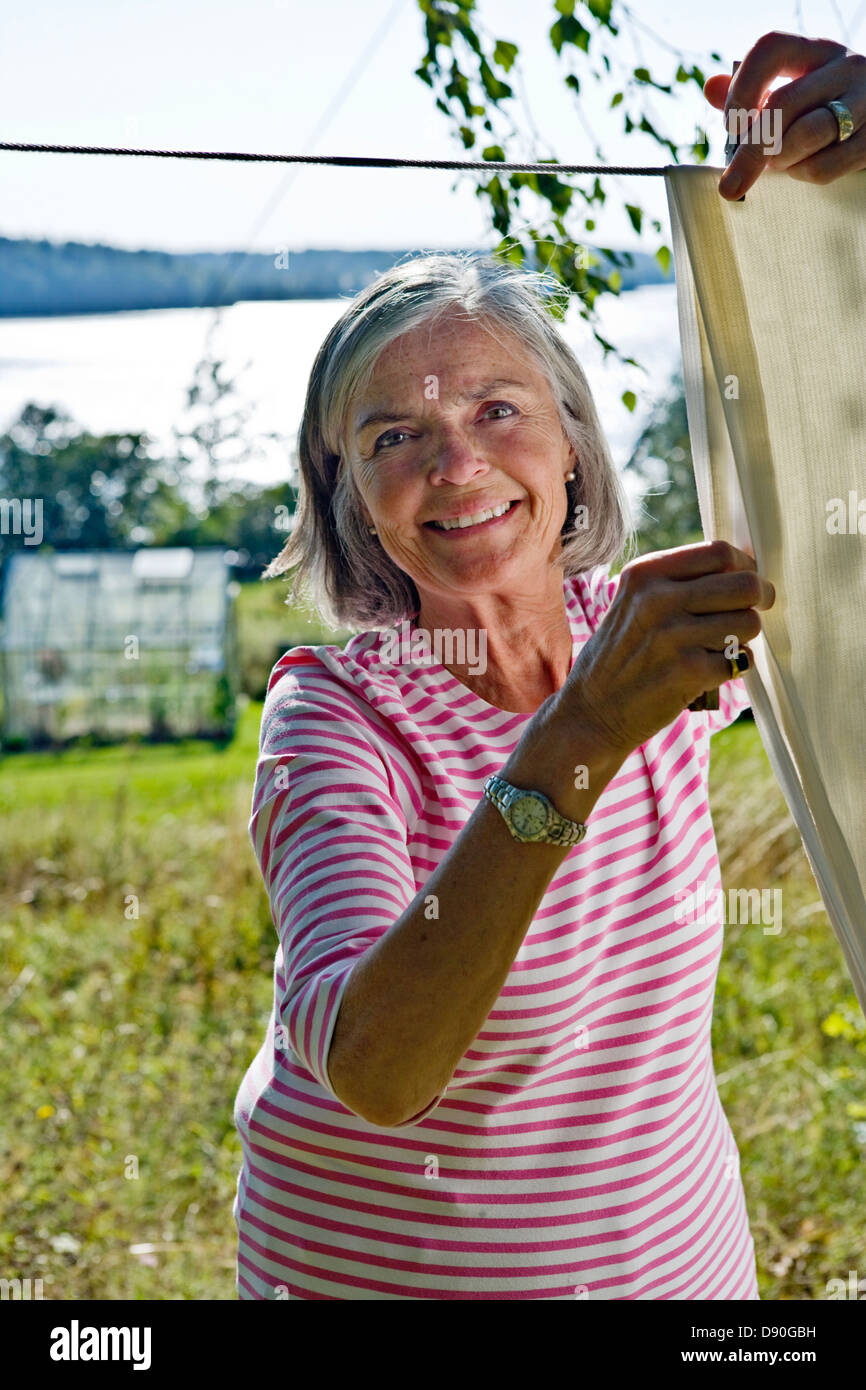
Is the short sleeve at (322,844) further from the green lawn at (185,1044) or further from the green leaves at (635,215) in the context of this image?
the green lawn at (185,1044)

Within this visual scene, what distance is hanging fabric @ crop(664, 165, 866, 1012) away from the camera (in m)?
1.20

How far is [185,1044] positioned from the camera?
12.4ft

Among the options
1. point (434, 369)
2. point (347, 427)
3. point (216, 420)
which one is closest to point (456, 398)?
point (434, 369)

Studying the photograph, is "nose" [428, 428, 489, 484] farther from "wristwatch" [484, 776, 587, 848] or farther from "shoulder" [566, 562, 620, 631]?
"wristwatch" [484, 776, 587, 848]

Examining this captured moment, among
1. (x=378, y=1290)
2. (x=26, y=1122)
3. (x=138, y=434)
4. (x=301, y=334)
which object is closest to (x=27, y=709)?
(x=138, y=434)

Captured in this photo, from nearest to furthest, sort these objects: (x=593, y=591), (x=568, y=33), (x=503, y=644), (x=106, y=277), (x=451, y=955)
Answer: (x=451, y=955)
(x=503, y=644)
(x=593, y=591)
(x=568, y=33)
(x=106, y=277)

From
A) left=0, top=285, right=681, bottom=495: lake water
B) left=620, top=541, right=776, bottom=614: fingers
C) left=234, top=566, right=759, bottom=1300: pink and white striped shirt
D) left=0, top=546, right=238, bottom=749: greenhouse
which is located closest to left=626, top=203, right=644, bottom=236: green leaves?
left=234, top=566, right=759, bottom=1300: pink and white striped shirt

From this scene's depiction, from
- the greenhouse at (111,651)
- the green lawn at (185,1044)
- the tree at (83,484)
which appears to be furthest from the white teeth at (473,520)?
the greenhouse at (111,651)

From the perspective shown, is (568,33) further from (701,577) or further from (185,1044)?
(185,1044)

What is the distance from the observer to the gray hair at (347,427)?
134 centimetres

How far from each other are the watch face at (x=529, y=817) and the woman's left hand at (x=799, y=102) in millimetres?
623

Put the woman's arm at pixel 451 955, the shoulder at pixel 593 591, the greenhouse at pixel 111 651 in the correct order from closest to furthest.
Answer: the woman's arm at pixel 451 955
the shoulder at pixel 593 591
the greenhouse at pixel 111 651

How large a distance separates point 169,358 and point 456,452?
15.0ft

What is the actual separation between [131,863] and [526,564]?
3827mm
